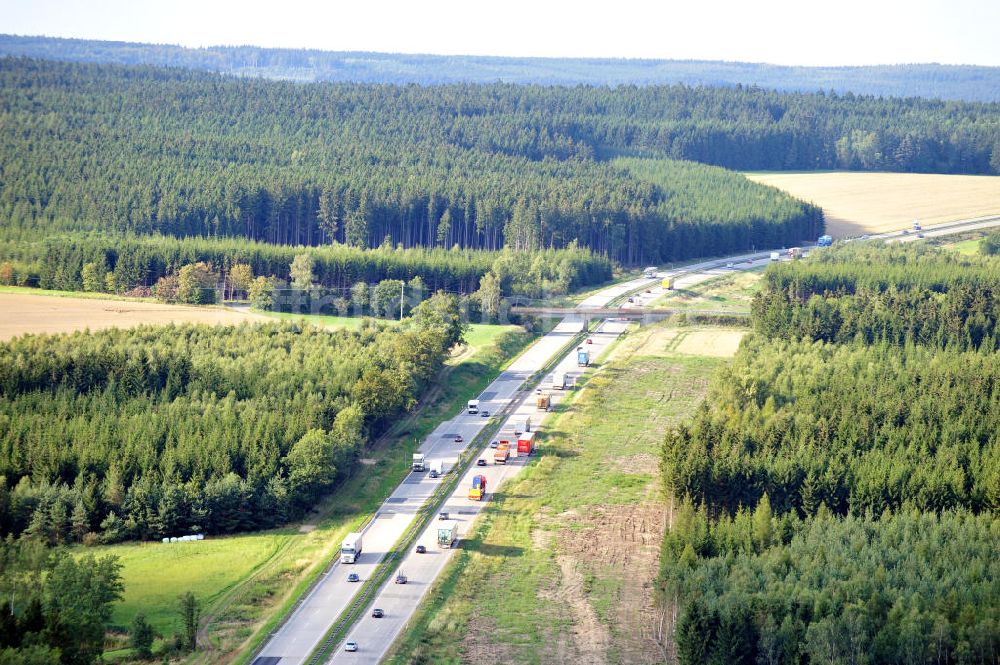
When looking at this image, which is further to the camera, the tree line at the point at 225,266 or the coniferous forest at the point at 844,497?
the tree line at the point at 225,266

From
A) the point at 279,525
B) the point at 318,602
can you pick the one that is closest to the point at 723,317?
the point at 279,525

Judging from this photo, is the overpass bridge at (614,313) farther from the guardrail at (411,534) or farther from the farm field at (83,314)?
the farm field at (83,314)

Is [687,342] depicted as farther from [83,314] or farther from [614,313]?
[83,314]

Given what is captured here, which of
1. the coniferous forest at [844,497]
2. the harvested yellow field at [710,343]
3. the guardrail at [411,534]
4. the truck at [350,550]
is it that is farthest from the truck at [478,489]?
the harvested yellow field at [710,343]

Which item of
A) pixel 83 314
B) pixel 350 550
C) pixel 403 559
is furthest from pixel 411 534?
pixel 83 314

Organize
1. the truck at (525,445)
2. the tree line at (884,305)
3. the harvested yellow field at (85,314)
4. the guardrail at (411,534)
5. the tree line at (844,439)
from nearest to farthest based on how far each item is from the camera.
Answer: the guardrail at (411,534), the tree line at (844,439), the truck at (525,445), the harvested yellow field at (85,314), the tree line at (884,305)

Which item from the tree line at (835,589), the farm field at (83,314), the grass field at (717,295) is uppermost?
the tree line at (835,589)

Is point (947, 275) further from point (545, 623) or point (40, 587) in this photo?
point (40, 587)

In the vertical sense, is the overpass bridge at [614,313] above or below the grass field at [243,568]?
above
